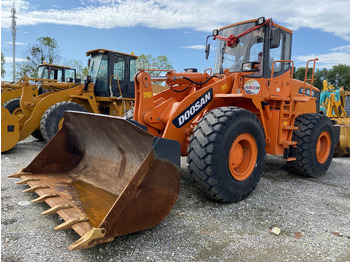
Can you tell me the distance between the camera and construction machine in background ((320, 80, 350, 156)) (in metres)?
7.80

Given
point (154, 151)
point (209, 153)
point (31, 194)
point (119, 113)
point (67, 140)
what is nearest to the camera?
point (154, 151)

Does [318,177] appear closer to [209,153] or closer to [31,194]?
[209,153]

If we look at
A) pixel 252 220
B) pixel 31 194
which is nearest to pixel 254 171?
pixel 252 220

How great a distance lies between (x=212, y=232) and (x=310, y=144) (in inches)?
118

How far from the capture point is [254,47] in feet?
15.8

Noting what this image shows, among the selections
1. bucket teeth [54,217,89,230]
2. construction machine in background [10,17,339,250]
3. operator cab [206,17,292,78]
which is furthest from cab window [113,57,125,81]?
bucket teeth [54,217,89,230]

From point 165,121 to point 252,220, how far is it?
178 centimetres

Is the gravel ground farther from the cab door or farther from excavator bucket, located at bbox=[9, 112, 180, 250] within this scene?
the cab door

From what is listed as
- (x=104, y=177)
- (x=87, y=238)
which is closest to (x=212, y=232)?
(x=87, y=238)

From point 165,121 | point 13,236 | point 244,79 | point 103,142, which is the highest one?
point 244,79

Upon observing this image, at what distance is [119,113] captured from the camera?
30.7 feet

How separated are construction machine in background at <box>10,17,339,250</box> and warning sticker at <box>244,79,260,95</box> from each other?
16 mm

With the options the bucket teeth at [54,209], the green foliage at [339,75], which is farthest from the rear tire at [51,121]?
the green foliage at [339,75]

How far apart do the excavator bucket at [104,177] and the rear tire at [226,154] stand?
22.8 inches
